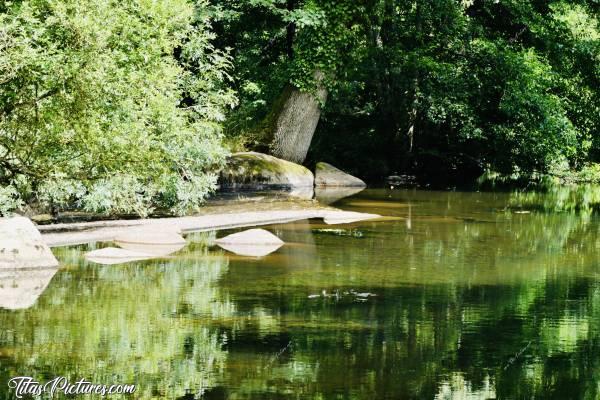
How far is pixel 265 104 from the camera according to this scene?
1173 inches

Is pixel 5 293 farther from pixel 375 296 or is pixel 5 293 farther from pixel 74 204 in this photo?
pixel 74 204

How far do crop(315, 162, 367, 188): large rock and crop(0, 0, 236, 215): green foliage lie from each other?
1210cm

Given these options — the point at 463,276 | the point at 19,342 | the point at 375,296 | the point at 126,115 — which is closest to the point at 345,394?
the point at 19,342

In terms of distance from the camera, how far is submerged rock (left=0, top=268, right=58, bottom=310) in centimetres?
971

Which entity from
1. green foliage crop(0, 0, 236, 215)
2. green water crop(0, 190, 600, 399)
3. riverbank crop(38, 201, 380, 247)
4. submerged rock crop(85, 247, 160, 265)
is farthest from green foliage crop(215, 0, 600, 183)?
submerged rock crop(85, 247, 160, 265)

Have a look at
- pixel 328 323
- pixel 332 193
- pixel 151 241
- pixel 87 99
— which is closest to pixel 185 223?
pixel 151 241

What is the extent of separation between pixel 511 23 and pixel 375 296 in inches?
814

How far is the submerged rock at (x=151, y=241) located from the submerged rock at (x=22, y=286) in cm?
232

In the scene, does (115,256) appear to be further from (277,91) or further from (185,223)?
(277,91)

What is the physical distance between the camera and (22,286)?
35.1 feet

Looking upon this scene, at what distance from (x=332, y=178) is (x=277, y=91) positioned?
3272 mm

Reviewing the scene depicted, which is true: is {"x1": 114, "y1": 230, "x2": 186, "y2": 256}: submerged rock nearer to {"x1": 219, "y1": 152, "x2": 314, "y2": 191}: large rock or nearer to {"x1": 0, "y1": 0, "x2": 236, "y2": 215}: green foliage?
{"x1": 0, "y1": 0, "x2": 236, "y2": 215}: green foliage

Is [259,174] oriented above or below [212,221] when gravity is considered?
above

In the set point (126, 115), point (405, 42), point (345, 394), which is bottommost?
point (345, 394)
